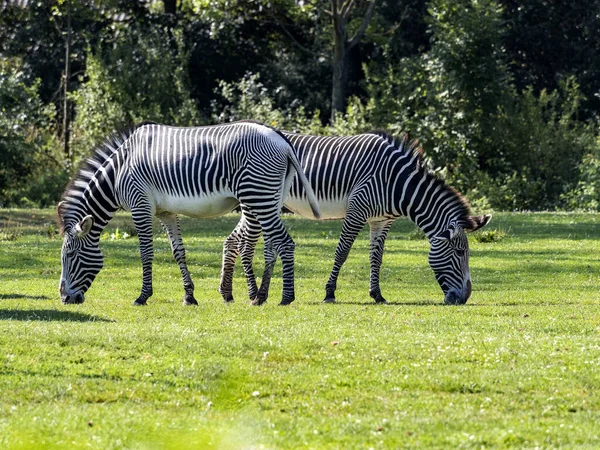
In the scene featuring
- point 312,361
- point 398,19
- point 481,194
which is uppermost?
point 398,19

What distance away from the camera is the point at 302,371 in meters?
10.5

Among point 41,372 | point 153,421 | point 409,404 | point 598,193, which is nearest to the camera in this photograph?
point 153,421

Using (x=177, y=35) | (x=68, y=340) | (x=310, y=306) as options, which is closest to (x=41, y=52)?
(x=177, y=35)

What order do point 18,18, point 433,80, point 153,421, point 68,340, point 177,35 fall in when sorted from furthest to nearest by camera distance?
point 18,18 → point 177,35 → point 433,80 → point 68,340 → point 153,421

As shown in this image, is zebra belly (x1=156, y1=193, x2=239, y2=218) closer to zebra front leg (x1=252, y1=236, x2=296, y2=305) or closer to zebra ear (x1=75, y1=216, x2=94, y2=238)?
zebra front leg (x1=252, y1=236, x2=296, y2=305)

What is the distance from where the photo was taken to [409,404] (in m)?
9.35

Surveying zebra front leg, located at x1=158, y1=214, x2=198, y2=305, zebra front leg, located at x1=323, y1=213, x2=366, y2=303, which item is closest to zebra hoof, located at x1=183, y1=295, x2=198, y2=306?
zebra front leg, located at x1=158, y1=214, x2=198, y2=305

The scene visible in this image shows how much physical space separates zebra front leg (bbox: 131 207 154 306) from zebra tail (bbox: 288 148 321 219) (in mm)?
2184

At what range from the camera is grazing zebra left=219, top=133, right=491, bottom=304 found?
16672 mm

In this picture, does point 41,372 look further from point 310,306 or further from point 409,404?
point 310,306

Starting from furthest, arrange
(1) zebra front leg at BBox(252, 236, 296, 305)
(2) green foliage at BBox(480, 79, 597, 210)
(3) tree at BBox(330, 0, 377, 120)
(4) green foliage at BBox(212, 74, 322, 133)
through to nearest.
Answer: (3) tree at BBox(330, 0, 377, 120), (4) green foliage at BBox(212, 74, 322, 133), (2) green foliage at BBox(480, 79, 597, 210), (1) zebra front leg at BBox(252, 236, 296, 305)

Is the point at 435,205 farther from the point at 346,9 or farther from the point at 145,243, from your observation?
the point at 346,9

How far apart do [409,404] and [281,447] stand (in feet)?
5.89

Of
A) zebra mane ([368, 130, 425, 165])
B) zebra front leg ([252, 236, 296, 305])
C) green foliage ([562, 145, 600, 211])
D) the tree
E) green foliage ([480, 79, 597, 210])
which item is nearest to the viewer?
zebra front leg ([252, 236, 296, 305])
